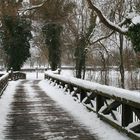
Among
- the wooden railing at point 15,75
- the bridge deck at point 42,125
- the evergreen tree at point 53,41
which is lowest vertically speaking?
the bridge deck at point 42,125

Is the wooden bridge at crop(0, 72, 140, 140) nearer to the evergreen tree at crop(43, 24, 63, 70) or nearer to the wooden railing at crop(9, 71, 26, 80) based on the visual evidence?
the wooden railing at crop(9, 71, 26, 80)

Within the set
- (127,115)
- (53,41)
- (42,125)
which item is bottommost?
(42,125)

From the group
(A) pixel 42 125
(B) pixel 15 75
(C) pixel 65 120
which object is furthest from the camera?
(B) pixel 15 75

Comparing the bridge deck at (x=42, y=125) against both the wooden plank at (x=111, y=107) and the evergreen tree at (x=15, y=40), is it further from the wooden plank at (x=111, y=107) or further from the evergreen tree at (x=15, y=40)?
the evergreen tree at (x=15, y=40)

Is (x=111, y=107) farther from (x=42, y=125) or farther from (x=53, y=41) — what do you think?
(x=53, y=41)

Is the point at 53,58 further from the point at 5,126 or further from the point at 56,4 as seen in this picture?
the point at 5,126

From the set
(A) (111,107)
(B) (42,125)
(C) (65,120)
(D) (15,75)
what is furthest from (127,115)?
(D) (15,75)

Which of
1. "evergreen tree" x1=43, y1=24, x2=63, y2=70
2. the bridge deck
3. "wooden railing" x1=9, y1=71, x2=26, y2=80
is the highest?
"evergreen tree" x1=43, y1=24, x2=63, y2=70

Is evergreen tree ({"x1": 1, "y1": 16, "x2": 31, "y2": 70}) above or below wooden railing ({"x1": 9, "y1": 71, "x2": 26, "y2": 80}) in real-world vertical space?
above

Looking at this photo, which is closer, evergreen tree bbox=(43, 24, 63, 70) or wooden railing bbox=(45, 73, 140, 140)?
wooden railing bbox=(45, 73, 140, 140)

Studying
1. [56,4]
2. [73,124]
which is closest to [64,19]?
[56,4]

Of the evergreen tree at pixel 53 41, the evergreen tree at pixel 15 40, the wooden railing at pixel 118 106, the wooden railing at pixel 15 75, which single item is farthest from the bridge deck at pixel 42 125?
the evergreen tree at pixel 15 40

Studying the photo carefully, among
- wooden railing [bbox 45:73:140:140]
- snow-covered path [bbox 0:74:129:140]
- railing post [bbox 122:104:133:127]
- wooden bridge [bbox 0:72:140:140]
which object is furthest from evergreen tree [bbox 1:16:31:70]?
railing post [bbox 122:104:133:127]

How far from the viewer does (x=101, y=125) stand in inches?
411
